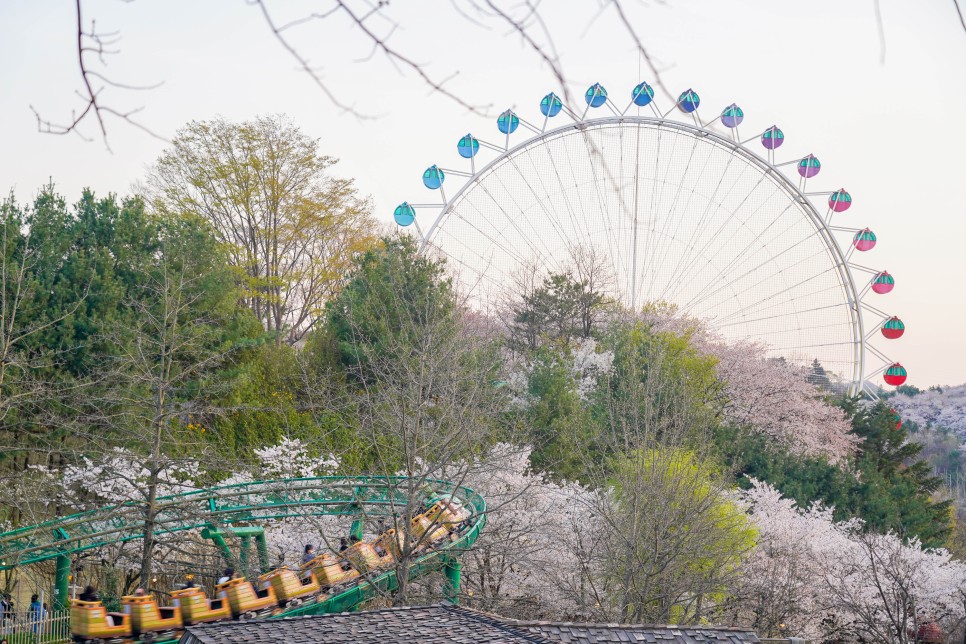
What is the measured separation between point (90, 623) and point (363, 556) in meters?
4.13

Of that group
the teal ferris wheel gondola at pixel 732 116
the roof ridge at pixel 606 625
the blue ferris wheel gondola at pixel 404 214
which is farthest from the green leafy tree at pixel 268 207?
the roof ridge at pixel 606 625

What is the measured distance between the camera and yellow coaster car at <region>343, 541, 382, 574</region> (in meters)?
15.5

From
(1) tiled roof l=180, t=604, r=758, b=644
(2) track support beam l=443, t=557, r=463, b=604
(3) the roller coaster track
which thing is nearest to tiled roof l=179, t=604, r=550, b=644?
(1) tiled roof l=180, t=604, r=758, b=644

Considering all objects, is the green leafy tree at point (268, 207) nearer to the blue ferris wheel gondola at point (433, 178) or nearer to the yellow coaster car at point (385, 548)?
the blue ferris wheel gondola at point (433, 178)

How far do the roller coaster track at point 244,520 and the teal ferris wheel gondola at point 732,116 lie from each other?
16789 millimetres

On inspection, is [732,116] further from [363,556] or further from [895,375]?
[363,556]

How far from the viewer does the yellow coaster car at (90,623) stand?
13.5m

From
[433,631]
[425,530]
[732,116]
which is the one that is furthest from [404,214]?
[433,631]

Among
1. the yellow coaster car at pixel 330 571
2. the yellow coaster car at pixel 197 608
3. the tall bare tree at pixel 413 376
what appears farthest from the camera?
the tall bare tree at pixel 413 376

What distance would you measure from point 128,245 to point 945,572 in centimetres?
2004

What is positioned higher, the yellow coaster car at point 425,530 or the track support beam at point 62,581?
the yellow coaster car at point 425,530

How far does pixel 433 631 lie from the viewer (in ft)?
37.4

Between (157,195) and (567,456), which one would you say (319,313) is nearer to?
(157,195)

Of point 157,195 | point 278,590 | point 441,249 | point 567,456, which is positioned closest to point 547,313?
point 441,249
